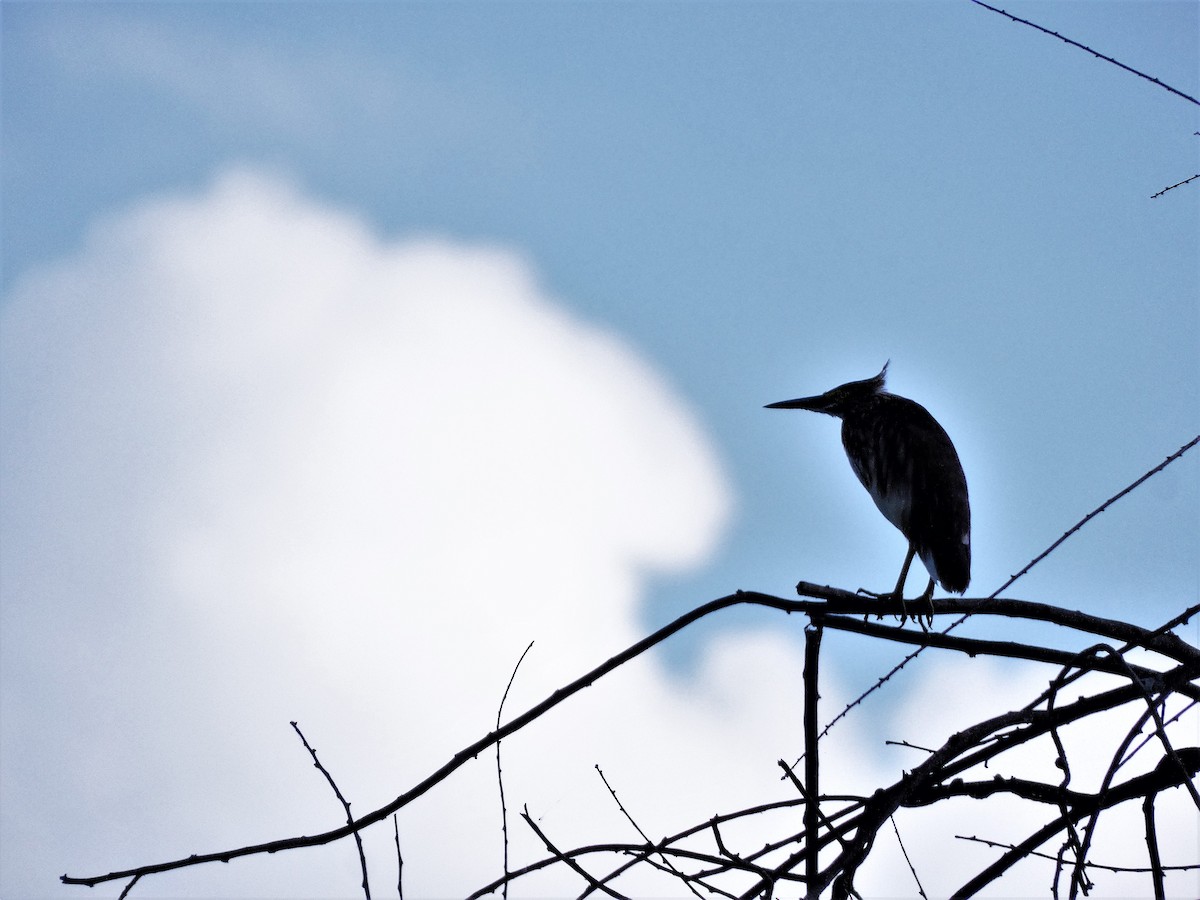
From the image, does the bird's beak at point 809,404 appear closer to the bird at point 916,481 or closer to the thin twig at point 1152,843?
the bird at point 916,481

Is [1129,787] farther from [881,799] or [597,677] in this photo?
[597,677]

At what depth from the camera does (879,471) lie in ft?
17.1

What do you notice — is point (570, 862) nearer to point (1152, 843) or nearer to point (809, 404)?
point (1152, 843)

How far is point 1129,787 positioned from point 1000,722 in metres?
0.36

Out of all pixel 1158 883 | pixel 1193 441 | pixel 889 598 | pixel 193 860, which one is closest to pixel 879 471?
pixel 889 598

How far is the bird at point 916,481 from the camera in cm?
462

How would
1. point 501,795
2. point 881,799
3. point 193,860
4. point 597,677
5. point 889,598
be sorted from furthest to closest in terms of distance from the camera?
1. point 889,598
2. point 501,795
3. point 881,799
4. point 597,677
5. point 193,860

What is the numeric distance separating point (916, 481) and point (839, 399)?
1.31m

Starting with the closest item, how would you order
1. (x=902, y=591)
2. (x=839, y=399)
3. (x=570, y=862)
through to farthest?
(x=570, y=862)
(x=902, y=591)
(x=839, y=399)

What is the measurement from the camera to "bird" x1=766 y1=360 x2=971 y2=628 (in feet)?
15.2

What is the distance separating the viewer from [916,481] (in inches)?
192

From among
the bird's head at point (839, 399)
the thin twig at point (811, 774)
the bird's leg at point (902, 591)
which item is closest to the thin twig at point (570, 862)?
the thin twig at point (811, 774)

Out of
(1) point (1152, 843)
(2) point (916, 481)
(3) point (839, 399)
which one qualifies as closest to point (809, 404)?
(3) point (839, 399)

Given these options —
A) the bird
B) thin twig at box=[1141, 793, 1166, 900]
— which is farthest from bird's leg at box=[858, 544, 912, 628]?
thin twig at box=[1141, 793, 1166, 900]
